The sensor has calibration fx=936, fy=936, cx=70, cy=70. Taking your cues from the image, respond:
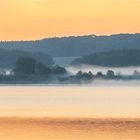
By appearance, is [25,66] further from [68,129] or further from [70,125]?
[68,129]

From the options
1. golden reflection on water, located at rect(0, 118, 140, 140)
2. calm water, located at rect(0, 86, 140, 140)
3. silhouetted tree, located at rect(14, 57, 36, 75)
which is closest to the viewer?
golden reflection on water, located at rect(0, 118, 140, 140)

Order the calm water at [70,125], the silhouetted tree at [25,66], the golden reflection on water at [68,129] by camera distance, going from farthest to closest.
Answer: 1. the silhouetted tree at [25,66]
2. the calm water at [70,125]
3. the golden reflection on water at [68,129]

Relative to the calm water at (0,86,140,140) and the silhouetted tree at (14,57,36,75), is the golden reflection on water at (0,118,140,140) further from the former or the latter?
the silhouetted tree at (14,57,36,75)

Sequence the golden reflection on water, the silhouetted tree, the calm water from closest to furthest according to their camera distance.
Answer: the golden reflection on water, the calm water, the silhouetted tree

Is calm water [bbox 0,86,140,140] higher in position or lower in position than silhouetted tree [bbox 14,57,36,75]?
lower

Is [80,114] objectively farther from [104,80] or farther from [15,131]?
[104,80]

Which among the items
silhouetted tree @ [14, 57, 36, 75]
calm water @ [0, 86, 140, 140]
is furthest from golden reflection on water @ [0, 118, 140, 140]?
silhouetted tree @ [14, 57, 36, 75]

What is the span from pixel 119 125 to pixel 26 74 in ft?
200

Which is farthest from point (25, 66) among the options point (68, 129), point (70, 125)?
point (68, 129)

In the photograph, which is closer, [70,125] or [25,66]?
[70,125]

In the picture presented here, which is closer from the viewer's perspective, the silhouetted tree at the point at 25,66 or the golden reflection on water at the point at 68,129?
the golden reflection on water at the point at 68,129

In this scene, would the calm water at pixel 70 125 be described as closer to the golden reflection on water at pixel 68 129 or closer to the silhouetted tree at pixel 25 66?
the golden reflection on water at pixel 68 129

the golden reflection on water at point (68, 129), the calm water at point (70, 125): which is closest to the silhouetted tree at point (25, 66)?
the calm water at point (70, 125)

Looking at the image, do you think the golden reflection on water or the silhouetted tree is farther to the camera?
the silhouetted tree
